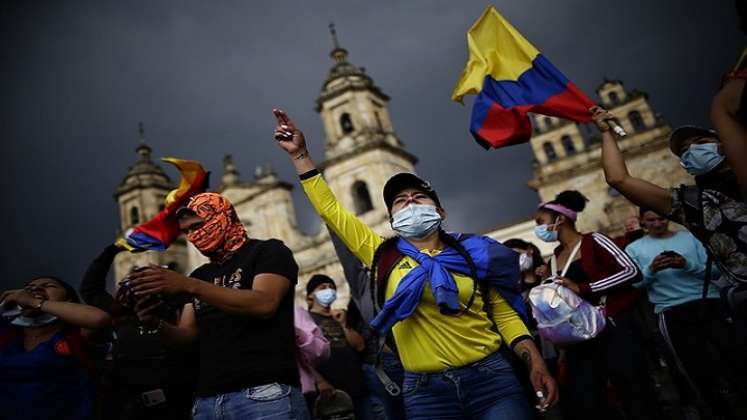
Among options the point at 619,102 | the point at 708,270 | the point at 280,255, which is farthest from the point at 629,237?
the point at 619,102

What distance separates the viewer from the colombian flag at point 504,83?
4.21 m

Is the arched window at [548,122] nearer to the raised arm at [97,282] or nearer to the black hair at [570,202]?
the black hair at [570,202]

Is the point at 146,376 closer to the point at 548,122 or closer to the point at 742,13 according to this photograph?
the point at 742,13

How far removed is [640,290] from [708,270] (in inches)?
33.8

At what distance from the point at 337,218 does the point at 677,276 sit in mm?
2948

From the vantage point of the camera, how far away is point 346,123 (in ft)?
83.3

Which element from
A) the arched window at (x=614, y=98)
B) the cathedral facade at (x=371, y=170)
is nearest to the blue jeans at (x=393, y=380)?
the cathedral facade at (x=371, y=170)

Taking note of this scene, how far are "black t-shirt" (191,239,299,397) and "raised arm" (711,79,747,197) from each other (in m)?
1.96

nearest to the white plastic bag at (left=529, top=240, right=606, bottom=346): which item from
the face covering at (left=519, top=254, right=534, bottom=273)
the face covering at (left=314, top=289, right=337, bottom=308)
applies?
the face covering at (left=519, top=254, right=534, bottom=273)

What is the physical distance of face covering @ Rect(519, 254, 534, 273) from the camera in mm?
5101

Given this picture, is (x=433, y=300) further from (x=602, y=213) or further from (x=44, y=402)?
(x=602, y=213)

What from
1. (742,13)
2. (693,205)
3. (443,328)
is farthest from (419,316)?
(742,13)

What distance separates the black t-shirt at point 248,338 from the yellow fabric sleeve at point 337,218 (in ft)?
1.18

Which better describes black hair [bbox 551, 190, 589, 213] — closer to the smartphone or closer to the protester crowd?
the protester crowd
